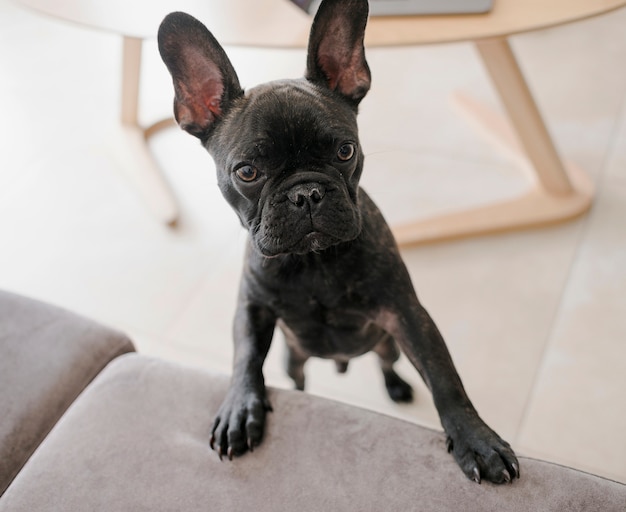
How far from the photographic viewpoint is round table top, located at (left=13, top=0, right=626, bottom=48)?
1.78m

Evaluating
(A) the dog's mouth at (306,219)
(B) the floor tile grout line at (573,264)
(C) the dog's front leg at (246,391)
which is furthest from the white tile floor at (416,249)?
(A) the dog's mouth at (306,219)

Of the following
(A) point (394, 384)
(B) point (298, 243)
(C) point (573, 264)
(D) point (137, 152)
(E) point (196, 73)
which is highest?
(E) point (196, 73)

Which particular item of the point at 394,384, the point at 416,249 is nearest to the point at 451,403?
the point at 394,384

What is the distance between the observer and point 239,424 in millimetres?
1231

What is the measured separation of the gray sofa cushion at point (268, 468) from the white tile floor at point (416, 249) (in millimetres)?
815

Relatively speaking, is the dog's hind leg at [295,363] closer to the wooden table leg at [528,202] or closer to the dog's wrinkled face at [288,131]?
the dog's wrinkled face at [288,131]

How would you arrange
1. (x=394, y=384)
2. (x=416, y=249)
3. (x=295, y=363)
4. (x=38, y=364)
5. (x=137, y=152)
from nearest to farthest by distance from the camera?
(x=38, y=364) → (x=295, y=363) → (x=394, y=384) → (x=416, y=249) → (x=137, y=152)

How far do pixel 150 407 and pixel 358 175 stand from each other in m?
0.58

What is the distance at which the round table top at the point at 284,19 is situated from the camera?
178 cm

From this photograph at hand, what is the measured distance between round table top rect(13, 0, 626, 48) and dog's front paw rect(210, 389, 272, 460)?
3.22 feet

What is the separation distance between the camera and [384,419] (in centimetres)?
127

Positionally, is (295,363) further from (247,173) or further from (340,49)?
(340,49)

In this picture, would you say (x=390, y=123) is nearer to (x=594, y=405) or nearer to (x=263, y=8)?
(x=263, y=8)

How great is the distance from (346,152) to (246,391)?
47 cm
